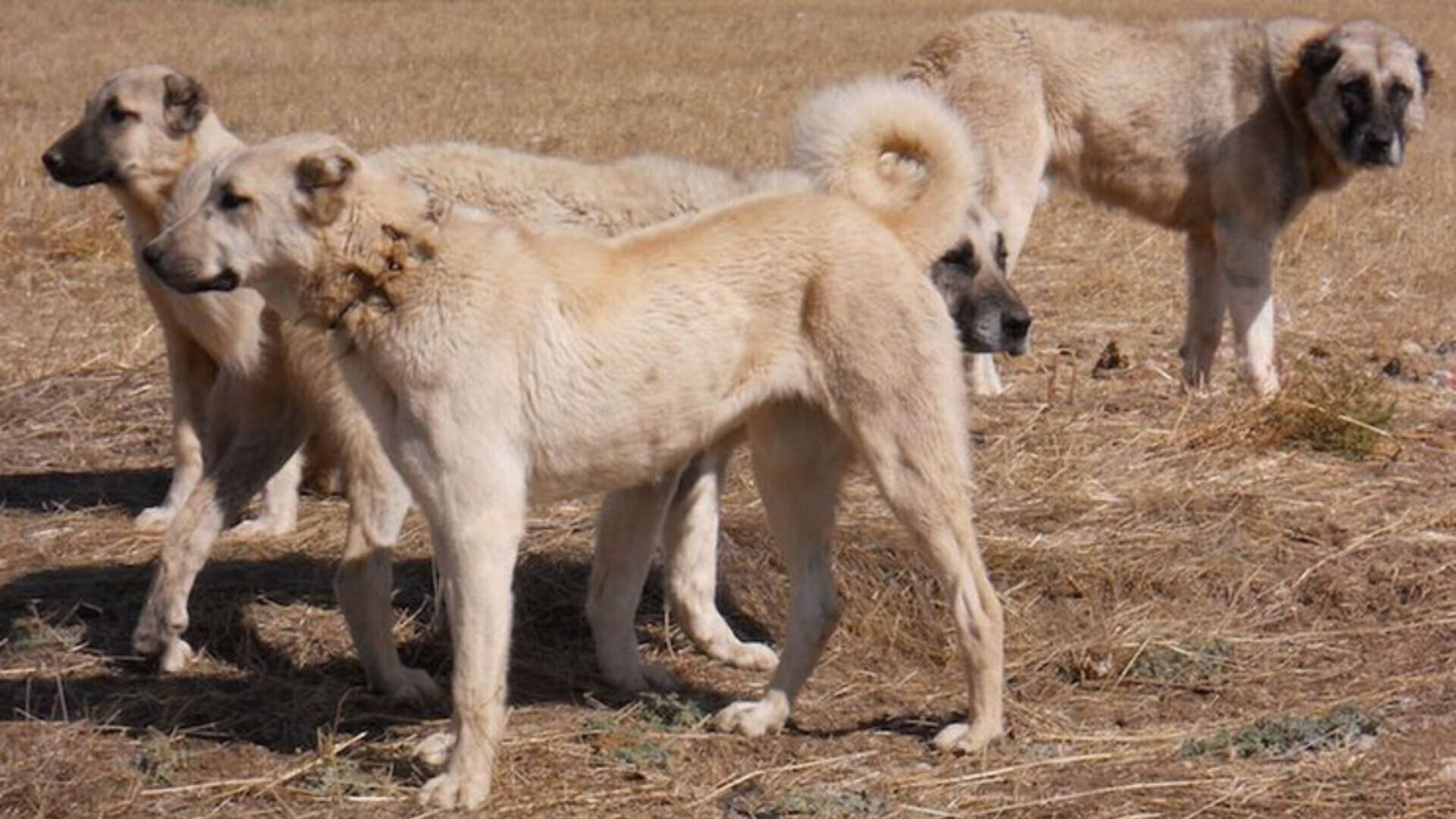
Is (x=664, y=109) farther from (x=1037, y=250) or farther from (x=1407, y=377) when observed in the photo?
(x=1407, y=377)

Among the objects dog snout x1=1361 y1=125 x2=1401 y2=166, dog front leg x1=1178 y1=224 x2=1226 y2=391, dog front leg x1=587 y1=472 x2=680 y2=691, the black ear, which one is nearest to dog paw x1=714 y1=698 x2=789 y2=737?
dog front leg x1=587 y1=472 x2=680 y2=691

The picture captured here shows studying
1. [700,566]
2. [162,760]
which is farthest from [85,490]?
[162,760]

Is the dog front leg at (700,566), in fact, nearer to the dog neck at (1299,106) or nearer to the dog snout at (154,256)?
the dog snout at (154,256)

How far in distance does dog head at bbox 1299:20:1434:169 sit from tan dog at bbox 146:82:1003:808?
5.26 metres

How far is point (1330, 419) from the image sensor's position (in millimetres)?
8805

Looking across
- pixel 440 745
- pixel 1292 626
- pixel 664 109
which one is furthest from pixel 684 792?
pixel 664 109

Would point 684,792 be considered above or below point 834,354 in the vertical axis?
below

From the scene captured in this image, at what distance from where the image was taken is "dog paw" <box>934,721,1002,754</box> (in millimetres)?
5809

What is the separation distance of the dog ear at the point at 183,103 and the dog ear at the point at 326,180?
255 cm

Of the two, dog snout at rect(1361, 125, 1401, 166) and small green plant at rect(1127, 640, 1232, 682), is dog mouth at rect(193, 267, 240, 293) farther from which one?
dog snout at rect(1361, 125, 1401, 166)

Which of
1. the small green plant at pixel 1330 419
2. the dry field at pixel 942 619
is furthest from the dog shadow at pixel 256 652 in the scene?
the small green plant at pixel 1330 419

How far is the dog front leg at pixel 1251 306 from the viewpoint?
10555mm

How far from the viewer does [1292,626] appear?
22.9 feet

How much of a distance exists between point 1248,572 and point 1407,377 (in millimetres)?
3607
